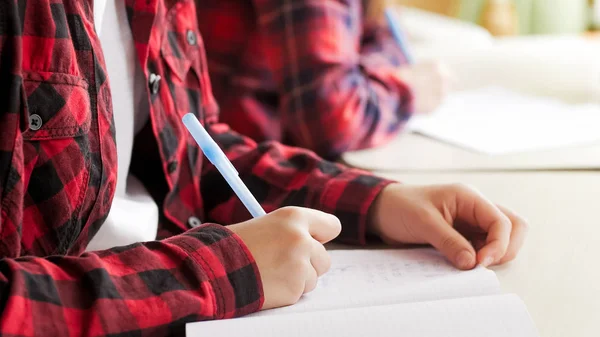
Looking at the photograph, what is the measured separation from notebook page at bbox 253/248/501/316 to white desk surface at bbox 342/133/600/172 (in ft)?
0.99

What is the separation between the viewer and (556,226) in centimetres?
71

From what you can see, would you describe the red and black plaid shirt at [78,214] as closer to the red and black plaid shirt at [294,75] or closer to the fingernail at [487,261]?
the fingernail at [487,261]

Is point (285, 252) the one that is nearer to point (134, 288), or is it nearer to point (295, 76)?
point (134, 288)

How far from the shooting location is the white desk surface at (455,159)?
904 mm

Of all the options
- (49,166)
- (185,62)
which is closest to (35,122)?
(49,166)

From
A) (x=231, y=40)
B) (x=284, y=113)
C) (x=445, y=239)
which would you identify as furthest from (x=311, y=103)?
(x=445, y=239)

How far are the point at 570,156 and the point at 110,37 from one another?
0.61m

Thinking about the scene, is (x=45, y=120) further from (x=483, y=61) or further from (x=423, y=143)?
(x=483, y=61)

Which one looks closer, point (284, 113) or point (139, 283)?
point (139, 283)

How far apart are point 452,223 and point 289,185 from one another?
0.59 ft

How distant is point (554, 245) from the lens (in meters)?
0.66

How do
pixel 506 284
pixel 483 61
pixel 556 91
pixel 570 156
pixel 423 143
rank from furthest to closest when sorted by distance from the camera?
pixel 483 61
pixel 556 91
pixel 423 143
pixel 570 156
pixel 506 284

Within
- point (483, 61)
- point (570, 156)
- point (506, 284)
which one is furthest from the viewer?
point (483, 61)

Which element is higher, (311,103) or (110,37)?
(110,37)
